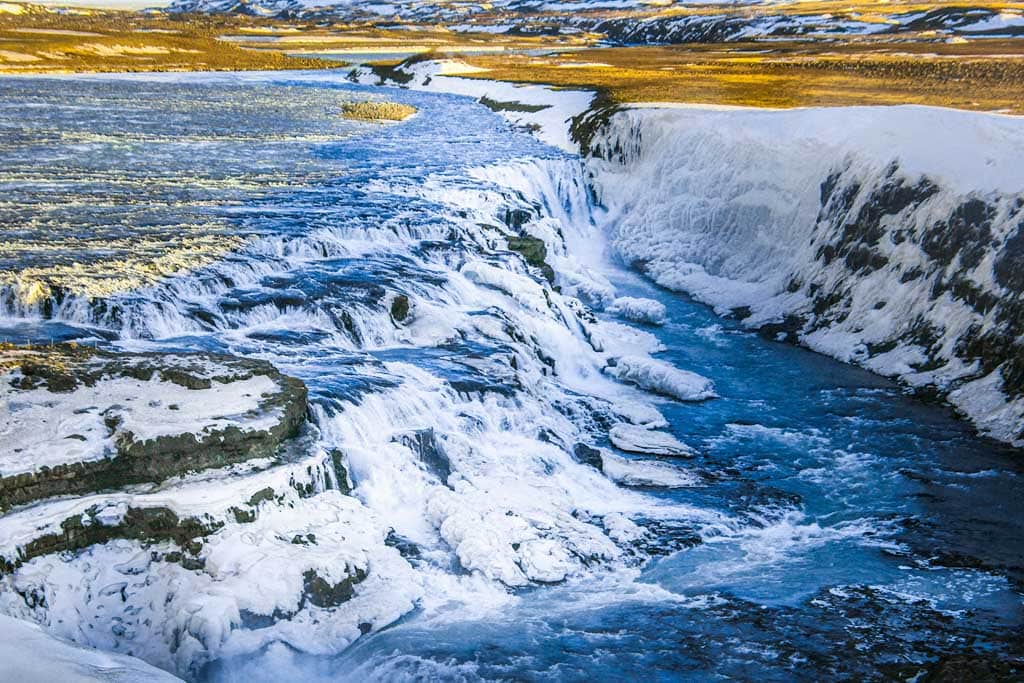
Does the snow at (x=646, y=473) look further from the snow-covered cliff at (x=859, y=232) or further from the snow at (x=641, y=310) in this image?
the snow at (x=641, y=310)

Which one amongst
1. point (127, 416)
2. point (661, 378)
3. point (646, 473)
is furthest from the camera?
point (661, 378)

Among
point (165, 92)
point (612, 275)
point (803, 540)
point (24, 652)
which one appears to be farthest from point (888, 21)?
point (24, 652)

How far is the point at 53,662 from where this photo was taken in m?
7.17

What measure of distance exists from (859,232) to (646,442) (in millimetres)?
9110

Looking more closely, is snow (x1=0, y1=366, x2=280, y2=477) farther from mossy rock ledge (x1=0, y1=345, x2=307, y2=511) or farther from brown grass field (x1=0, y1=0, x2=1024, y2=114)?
brown grass field (x1=0, y1=0, x2=1024, y2=114)

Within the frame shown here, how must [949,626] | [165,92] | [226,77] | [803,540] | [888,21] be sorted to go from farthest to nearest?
[888,21]
[226,77]
[165,92]
[803,540]
[949,626]

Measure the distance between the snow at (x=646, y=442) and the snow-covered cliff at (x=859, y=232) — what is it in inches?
197

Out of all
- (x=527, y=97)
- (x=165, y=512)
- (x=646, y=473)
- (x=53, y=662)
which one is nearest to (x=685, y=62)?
(x=527, y=97)

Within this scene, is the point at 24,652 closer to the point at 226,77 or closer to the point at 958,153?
the point at 958,153

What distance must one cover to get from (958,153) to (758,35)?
75.8m

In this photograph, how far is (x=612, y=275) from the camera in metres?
26.3

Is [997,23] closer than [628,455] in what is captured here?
No

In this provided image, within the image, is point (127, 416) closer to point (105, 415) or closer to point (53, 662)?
point (105, 415)

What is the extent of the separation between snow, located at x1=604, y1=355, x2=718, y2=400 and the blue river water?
14.2 inches
